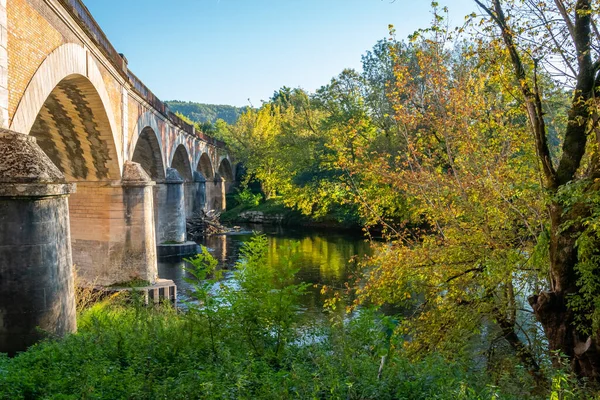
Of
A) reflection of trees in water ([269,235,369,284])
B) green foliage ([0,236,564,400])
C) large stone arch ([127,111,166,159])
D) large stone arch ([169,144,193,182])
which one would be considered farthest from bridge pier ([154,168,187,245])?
green foliage ([0,236,564,400])

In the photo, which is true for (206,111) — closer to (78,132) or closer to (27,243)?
(78,132)

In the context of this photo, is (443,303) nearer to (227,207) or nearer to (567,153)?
(567,153)

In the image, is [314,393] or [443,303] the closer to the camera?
[314,393]

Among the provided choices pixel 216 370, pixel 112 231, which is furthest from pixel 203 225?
pixel 216 370

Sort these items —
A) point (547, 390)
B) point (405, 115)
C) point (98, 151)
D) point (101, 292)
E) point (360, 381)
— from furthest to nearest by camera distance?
point (98, 151), point (101, 292), point (405, 115), point (547, 390), point (360, 381)

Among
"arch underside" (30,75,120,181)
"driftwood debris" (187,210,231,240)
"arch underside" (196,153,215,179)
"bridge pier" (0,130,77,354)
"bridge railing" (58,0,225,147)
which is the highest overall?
"bridge railing" (58,0,225,147)

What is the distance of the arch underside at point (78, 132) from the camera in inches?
399

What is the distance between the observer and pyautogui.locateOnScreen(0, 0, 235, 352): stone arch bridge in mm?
5395

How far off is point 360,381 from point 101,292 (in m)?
9.02

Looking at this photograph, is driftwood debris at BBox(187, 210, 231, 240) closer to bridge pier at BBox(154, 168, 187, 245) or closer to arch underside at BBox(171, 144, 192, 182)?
arch underside at BBox(171, 144, 192, 182)

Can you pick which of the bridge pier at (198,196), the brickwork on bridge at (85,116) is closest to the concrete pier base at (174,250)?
the brickwork on bridge at (85,116)

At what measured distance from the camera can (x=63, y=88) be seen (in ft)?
32.2

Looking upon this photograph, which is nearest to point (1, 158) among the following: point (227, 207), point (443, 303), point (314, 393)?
point (314, 393)

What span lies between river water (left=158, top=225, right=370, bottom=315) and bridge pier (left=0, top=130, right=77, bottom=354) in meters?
4.34
